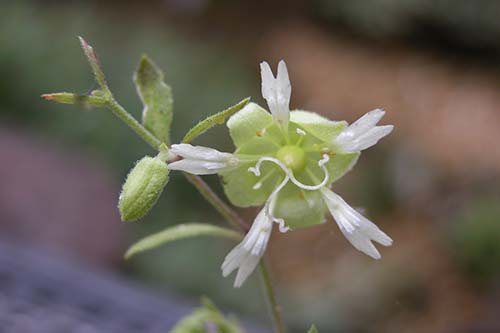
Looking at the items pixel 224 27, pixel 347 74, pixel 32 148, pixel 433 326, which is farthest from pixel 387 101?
pixel 32 148

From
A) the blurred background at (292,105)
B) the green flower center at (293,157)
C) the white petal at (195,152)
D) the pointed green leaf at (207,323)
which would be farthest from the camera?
the blurred background at (292,105)

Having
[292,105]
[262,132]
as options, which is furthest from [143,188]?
[292,105]

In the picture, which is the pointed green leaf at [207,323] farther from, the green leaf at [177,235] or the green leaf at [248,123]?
the green leaf at [248,123]

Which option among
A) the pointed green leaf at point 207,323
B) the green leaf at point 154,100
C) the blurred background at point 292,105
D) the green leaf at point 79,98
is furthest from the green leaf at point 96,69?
the blurred background at point 292,105

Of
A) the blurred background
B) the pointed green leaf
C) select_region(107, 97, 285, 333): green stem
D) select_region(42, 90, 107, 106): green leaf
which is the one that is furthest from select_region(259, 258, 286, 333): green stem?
the blurred background

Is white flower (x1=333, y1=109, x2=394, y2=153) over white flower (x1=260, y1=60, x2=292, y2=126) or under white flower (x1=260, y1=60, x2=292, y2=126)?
under

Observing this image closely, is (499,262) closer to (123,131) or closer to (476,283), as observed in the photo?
(476,283)

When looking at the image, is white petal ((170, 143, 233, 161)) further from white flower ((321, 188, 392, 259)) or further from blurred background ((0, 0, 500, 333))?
blurred background ((0, 0, 500, 333))
